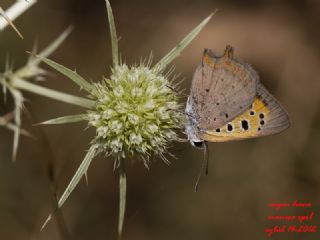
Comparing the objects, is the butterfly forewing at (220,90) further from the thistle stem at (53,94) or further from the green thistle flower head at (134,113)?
the thistle stem at (53,94)

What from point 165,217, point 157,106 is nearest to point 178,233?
point 165,217

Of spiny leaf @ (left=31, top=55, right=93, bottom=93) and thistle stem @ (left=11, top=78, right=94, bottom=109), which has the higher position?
spiny leaf @ (left=31, top=55, right=93, bottom=93)

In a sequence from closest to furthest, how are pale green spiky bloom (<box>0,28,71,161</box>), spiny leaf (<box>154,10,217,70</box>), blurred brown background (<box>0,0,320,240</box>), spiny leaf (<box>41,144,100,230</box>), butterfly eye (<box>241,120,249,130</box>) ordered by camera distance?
spiny leaf (<box>41,144,100,230</box>) → spiny leaf (<box>154,10,217,70</box>) → butterfly eye (<box>241,120,249,130</box>) → pale green spiky bloom (<box>0,28,71,161</box>) → blurred brown background (<box>0,0,320,240</box>)

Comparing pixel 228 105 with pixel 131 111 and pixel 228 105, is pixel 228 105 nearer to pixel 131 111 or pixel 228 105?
pixel 228 105

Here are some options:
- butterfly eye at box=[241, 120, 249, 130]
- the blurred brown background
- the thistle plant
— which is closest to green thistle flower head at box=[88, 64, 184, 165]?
the thistle plant

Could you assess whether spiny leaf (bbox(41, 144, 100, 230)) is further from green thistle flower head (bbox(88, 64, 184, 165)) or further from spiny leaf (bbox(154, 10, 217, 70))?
spiny leaf (bbox(154, 10, 217, 70))

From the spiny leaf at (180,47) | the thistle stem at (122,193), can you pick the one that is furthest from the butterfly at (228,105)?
the thistle stem at (122,193)

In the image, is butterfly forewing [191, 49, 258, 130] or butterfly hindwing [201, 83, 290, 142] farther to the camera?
butterfly forewing [191, 49, 258, 130]
